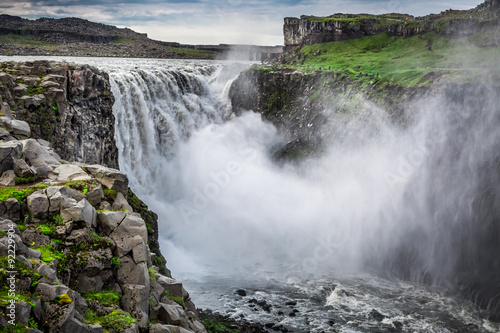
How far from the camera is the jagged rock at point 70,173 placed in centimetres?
1614

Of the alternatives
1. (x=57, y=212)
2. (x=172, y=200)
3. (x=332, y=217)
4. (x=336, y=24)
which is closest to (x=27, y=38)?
(x=336, y=24)

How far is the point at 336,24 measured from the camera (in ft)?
356

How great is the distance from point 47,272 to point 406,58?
2943 inches

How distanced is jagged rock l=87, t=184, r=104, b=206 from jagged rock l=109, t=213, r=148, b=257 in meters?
1.29

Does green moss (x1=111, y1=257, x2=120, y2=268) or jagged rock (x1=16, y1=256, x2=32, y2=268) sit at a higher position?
jagged rock (x1=16, y1=256, x2=32, y2=268)

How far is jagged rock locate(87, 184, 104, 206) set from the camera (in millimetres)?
14977

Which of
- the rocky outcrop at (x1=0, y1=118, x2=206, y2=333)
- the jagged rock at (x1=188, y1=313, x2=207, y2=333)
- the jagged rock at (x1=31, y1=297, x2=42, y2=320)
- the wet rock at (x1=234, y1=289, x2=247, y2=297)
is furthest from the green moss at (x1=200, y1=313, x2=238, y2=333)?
the jagged rock at (x1=31, y1=297, x2=42, y2=320)

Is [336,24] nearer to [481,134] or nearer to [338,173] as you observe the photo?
[338,173]

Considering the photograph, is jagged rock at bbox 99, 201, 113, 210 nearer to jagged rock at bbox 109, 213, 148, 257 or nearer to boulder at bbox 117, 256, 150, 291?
jagged rock at bbox 109, 213, 148, 257

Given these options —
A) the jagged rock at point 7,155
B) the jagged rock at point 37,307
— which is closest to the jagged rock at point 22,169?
the jagged rock at point 7,155

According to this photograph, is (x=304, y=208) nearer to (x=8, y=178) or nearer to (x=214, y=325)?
(x=214, y=325)

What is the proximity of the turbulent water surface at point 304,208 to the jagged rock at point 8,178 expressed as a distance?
17460 millimetres

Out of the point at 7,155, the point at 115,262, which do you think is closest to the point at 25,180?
the point at 7,155

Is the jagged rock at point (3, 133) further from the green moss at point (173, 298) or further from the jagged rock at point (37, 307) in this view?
the jagged rock at point (37, 307)
